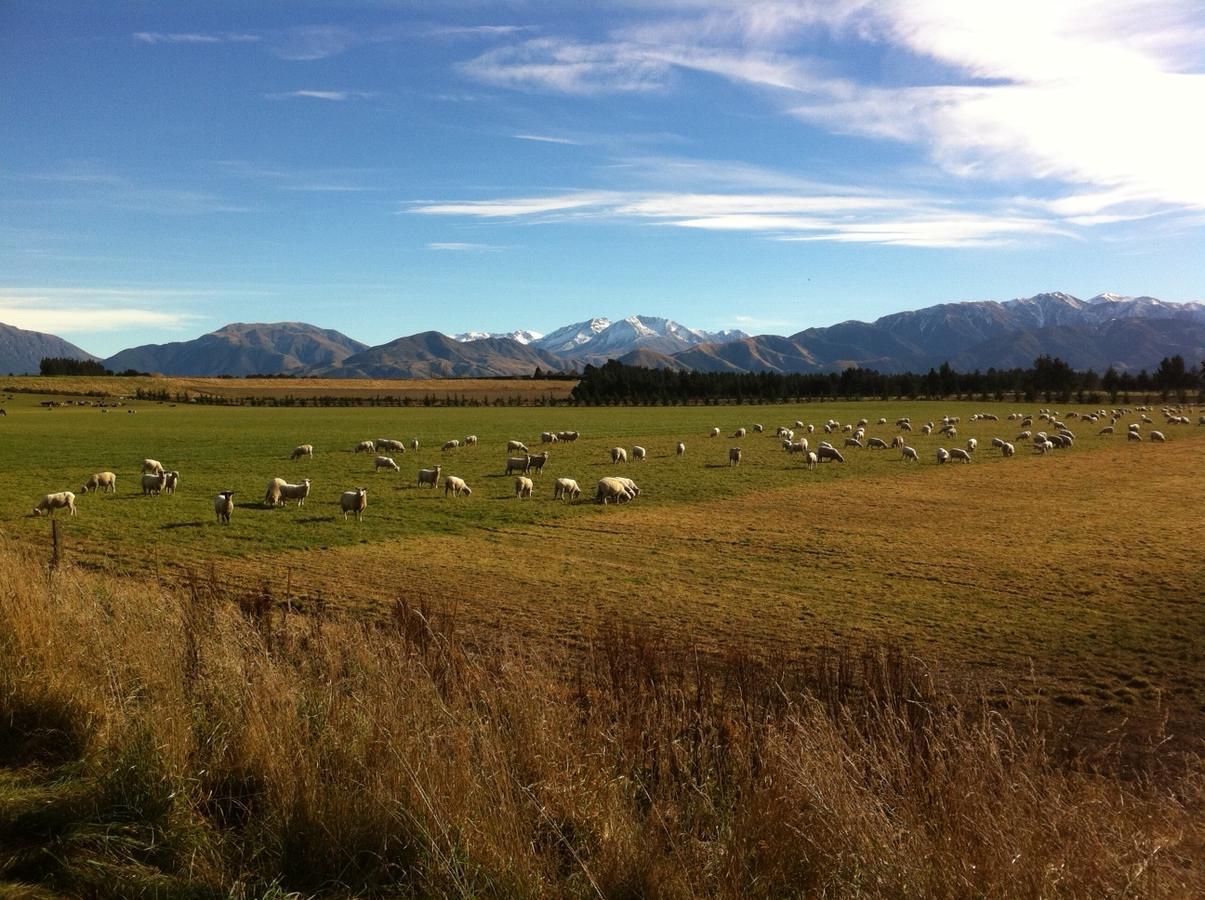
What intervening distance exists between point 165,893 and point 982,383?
6626 inches

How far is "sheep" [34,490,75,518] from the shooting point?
25456mm

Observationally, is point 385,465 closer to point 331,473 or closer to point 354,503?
point 331,473

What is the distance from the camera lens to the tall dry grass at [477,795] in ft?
14.9

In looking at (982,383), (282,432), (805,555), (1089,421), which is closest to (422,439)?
(282,432)

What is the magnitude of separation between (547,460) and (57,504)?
23.9 m

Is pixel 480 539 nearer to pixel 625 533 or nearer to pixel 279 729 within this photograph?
pixel 625 533

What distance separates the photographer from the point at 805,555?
2103cm

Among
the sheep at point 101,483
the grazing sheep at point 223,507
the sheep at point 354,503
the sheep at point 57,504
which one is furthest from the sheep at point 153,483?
the sheep at point 354,503

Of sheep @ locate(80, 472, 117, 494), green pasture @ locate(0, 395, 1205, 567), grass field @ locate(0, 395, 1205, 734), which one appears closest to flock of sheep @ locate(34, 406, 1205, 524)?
sheep @ locate(80, 472, 117, 494)

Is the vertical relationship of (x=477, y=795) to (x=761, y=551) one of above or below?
above

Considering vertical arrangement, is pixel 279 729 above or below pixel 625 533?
above

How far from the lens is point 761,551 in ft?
70.7

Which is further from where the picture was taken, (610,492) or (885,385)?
(885,385)

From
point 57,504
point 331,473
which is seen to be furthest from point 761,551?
point 331,473
